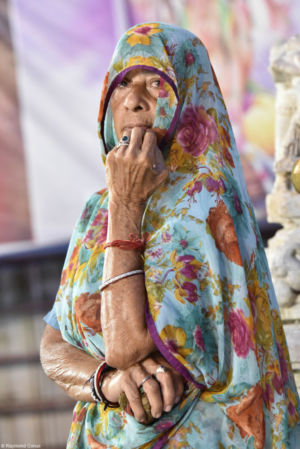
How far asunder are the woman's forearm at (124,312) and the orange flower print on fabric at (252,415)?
18 centimetres

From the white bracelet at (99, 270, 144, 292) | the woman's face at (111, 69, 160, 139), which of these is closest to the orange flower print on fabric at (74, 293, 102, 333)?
the white bracelet at (99, 270, 144, 292)

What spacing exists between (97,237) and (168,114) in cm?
29

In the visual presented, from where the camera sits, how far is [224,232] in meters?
1.16

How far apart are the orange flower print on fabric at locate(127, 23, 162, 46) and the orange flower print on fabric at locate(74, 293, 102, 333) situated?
1.63ft

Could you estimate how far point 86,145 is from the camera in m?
3.60

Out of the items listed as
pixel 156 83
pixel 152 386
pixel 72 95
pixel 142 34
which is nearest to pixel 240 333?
pixel 152 386

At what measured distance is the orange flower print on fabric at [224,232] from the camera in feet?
3.77

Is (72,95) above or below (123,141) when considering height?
above

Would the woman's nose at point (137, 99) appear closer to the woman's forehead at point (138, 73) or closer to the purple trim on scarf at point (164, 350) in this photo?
the woman's forehead at point (138, 73)

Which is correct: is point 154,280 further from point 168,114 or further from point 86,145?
point 86,145

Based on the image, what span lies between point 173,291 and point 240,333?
14 centimetres

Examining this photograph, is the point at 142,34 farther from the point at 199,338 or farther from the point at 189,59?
the point at 199,338

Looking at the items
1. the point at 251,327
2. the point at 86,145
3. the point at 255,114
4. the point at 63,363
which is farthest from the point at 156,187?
the point at 86,145

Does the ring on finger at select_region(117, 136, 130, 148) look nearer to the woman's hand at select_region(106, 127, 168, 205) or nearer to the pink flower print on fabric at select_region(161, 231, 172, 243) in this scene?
the woman's hand at select_region(106, 127, 168, 205)
